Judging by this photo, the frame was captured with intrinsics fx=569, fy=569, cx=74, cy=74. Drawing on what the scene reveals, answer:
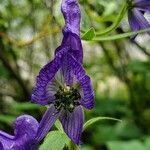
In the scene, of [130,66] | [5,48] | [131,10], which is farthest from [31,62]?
[131,10]

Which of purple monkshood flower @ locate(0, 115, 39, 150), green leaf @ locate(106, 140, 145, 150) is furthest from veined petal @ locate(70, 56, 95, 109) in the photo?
green leaf @ locate(106, 140, 145, 150)

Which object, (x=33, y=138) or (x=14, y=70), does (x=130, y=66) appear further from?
(x=33, y=138)

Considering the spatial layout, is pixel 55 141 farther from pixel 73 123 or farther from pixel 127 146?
pixel 127 146

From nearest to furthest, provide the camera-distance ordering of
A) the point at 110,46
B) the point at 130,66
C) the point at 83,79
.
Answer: the point at 83,79
the point at 130,66
the point at 110,46

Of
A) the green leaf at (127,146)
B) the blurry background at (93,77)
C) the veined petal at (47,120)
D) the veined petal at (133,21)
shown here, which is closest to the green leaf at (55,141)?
the veined petal at (47,120)

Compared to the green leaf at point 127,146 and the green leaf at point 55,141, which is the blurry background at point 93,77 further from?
the green leaf at point 55,141

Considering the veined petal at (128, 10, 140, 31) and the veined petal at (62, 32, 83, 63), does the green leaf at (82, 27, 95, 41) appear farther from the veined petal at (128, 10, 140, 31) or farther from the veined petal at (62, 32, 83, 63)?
the veined petal at (128, 10, 140, 31)
